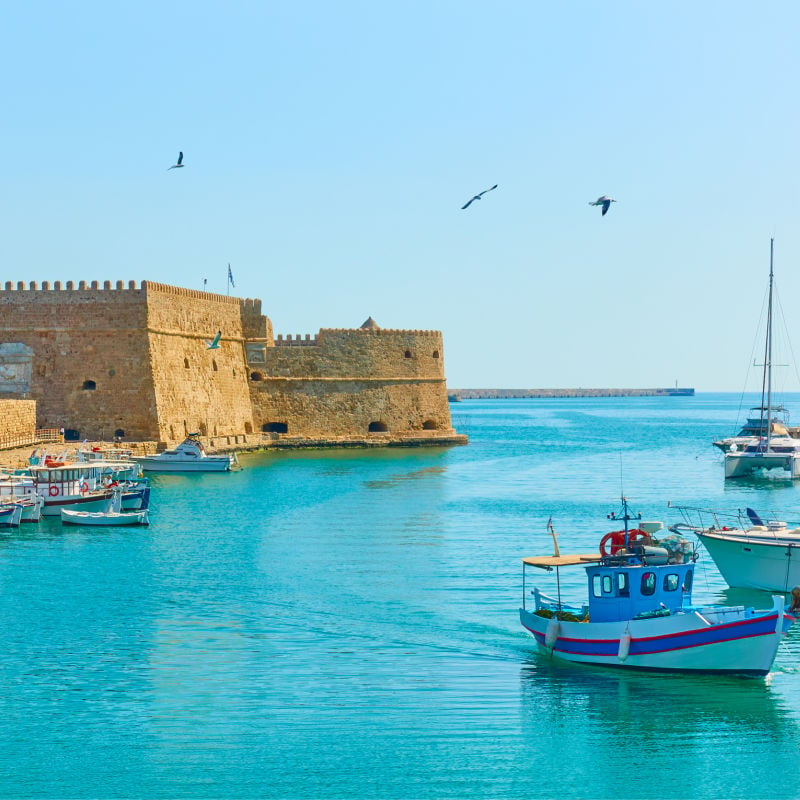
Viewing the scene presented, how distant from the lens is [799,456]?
1554 inches

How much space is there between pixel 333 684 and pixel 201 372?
29808 mm

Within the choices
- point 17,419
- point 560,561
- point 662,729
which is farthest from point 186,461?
point 662,729

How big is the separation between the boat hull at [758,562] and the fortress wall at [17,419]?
20.9 m

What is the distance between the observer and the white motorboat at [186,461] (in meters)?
37.2

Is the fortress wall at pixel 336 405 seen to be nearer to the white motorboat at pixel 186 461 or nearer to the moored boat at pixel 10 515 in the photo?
the white motorboat at pixel 186 461

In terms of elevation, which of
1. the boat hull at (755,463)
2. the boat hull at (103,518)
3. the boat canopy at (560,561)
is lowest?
the boat hull at (755,463)

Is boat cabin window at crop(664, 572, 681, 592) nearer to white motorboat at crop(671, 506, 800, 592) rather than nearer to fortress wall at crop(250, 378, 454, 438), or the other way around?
white motorboat at crop(671, 506, 800, 592)

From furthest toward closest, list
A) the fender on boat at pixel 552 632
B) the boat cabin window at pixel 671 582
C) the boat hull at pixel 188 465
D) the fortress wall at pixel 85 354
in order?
the fortress wall at pixel 85 354
the boat hull at pixel 188 465
the fender on boat at pixel 552 632
the boat cabin window at pixel 671 582

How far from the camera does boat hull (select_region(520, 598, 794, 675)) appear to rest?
13672mm

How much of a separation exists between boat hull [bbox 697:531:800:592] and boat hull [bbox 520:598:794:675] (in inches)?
177

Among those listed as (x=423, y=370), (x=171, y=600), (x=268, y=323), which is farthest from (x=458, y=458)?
(x=171, y=600)

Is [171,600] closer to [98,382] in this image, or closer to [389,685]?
[389,685]

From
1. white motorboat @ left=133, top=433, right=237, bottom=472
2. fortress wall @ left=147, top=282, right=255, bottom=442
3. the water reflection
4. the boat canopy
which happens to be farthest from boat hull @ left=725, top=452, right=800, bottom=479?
the water reflection

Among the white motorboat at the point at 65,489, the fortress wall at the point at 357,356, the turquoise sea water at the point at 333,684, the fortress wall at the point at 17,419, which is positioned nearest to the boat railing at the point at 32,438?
the fortress wall at the point at 17,419
